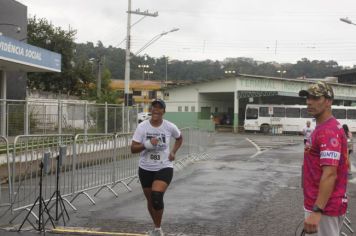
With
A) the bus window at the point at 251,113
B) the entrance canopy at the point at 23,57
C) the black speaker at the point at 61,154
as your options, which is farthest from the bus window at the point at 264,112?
the black speaker at the point at 61,154

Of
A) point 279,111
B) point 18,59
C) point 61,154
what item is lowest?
point 61,154

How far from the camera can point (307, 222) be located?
3807mm

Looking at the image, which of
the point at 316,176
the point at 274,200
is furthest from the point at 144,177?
the point at 274,200

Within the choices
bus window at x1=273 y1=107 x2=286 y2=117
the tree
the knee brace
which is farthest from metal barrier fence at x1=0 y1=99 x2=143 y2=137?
bus window at x1=273 y1=107 x2=286 y2=117

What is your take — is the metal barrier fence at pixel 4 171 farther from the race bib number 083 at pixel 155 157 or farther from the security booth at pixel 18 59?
the security booth at pixel 18 59

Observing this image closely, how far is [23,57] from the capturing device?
22.0 metres

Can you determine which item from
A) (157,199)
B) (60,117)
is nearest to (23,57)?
(60,117)

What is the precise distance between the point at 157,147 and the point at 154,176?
0.38m

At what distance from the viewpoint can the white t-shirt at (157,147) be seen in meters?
7.28

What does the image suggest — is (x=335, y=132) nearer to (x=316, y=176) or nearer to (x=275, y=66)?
(x=316, y=176)

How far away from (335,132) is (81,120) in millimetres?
18288

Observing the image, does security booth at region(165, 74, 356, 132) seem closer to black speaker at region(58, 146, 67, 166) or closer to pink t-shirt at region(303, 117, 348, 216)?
black speaker at region(58, 146, 67, 166)

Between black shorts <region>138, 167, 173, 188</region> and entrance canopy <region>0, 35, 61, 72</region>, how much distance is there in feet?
46.0

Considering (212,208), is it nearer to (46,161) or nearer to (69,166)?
(69,166)
